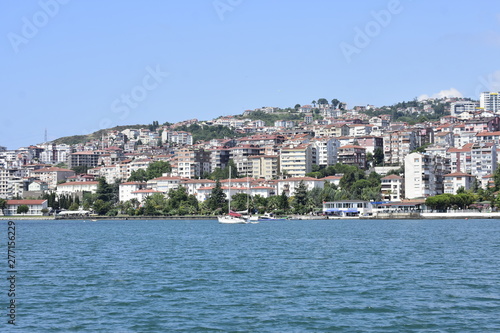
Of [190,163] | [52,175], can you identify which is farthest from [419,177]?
[52,175]

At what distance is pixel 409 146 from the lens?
10838 centimetres

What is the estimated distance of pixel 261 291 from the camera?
61.7 ft

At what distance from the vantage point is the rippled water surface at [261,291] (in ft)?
48.6

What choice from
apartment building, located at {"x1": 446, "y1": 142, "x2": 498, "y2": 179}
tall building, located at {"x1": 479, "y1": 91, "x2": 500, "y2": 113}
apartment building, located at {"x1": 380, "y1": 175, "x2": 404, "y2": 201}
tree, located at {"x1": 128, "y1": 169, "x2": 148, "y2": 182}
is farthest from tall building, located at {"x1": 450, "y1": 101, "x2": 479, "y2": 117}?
apartment building, located at {"x1": 380, "y1": 175, "x2": 404, "y2": 201}

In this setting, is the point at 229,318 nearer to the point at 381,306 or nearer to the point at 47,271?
the point at 381,306

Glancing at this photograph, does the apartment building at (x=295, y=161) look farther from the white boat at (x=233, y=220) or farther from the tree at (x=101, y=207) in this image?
the white boat at (x=233, y=220)

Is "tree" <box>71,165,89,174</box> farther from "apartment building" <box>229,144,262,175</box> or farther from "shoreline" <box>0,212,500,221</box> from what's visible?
"shoreline" <box>0,212,500,221</box>

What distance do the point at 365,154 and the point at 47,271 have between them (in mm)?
88300

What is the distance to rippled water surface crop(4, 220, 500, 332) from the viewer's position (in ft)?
48.6

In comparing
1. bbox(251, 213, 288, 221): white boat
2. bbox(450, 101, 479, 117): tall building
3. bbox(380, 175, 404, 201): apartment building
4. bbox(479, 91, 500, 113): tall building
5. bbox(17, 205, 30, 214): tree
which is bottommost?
bbox(251, 213, 288, 221): white boat

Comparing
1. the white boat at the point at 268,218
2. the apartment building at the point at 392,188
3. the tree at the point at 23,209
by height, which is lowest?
the white boat at the point at 268,218

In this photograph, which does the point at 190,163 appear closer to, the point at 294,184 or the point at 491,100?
the point at 294,184

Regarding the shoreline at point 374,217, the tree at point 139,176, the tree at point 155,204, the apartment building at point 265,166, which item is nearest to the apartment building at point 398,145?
the apartment building at point 265,166

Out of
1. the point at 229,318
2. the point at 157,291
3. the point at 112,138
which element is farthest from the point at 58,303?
the point at 112,138
